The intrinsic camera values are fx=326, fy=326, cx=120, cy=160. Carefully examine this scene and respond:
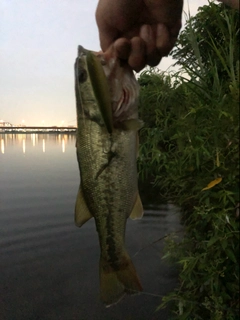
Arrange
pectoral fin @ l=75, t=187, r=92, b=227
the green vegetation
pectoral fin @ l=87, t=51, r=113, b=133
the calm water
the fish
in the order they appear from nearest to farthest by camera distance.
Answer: pectoral fin @ l=87, t=51, r=113, b=133
the fish
pectoral fin @ l=75, t=187, r=92, b=227
the green vegetation
the calm water

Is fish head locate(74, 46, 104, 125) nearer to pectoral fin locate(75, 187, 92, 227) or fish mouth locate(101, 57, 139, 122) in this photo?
fish mouth locate(101, 57, 139, 122)

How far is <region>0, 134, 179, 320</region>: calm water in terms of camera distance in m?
3.63

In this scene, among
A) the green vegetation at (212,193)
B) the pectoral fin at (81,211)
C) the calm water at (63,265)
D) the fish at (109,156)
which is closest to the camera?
the fish at (109,156)

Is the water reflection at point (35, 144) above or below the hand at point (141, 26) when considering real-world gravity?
below

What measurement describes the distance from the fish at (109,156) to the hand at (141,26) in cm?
9

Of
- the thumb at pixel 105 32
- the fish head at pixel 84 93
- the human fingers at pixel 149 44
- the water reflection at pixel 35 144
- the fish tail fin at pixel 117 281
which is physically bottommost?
the water reflection at pixel 35 144

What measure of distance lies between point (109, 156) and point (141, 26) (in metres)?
0.62

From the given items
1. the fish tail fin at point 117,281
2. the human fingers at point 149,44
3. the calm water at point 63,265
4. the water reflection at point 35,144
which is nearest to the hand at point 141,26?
the human fingers at point 149,44

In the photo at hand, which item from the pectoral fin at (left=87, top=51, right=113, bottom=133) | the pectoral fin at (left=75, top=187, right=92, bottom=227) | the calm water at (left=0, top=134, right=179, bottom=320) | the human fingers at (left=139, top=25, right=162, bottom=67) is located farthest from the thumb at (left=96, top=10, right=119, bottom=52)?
the calm water at (left=0, top=134, right=179, bottom=320)

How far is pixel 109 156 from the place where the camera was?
1.39m

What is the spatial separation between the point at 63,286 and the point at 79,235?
171 centimetres

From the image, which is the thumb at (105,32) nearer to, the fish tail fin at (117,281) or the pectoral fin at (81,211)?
the pectoral fin at (81,211)

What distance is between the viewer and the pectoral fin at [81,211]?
1.46m

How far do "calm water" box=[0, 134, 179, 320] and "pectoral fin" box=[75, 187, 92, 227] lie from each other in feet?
4.31
